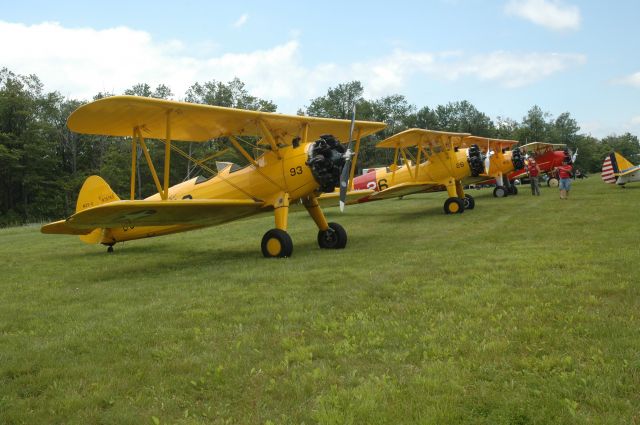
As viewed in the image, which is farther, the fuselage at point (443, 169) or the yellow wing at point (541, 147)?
the yellow wing at point (541, 147)


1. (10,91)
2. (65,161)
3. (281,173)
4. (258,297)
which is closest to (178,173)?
(65,161)

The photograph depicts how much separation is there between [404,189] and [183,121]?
9723mm

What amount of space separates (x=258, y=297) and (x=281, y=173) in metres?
4.52

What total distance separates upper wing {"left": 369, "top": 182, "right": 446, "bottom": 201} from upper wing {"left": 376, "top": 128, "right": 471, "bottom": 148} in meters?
1.56

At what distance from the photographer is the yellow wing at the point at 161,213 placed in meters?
8.38

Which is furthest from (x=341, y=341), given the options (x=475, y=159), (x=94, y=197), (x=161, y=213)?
(x=475, y=159)

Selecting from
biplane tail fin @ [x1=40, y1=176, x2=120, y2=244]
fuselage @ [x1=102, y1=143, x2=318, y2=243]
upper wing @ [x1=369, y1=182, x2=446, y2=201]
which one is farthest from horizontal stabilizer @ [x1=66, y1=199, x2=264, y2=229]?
upper wing @ [x1=369, y1=182, x2=446, y2=201]

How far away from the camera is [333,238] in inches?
430

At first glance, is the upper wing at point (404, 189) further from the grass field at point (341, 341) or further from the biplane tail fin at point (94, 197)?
the biplane tail fin at point (94, 197)

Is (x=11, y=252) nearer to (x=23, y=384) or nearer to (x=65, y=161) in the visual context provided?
(x=23, y=384)

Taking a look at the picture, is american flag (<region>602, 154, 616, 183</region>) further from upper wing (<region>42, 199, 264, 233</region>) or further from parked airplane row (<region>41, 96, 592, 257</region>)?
upper wing (<region>42, 199, 264, 233</region>)

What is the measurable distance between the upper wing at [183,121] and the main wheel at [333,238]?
2.27 meters

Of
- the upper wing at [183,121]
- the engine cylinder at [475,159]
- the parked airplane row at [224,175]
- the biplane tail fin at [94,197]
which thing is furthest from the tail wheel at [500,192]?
the biplane tail fin at [94,197]

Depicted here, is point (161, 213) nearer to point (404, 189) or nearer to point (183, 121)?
point (183, 121)
